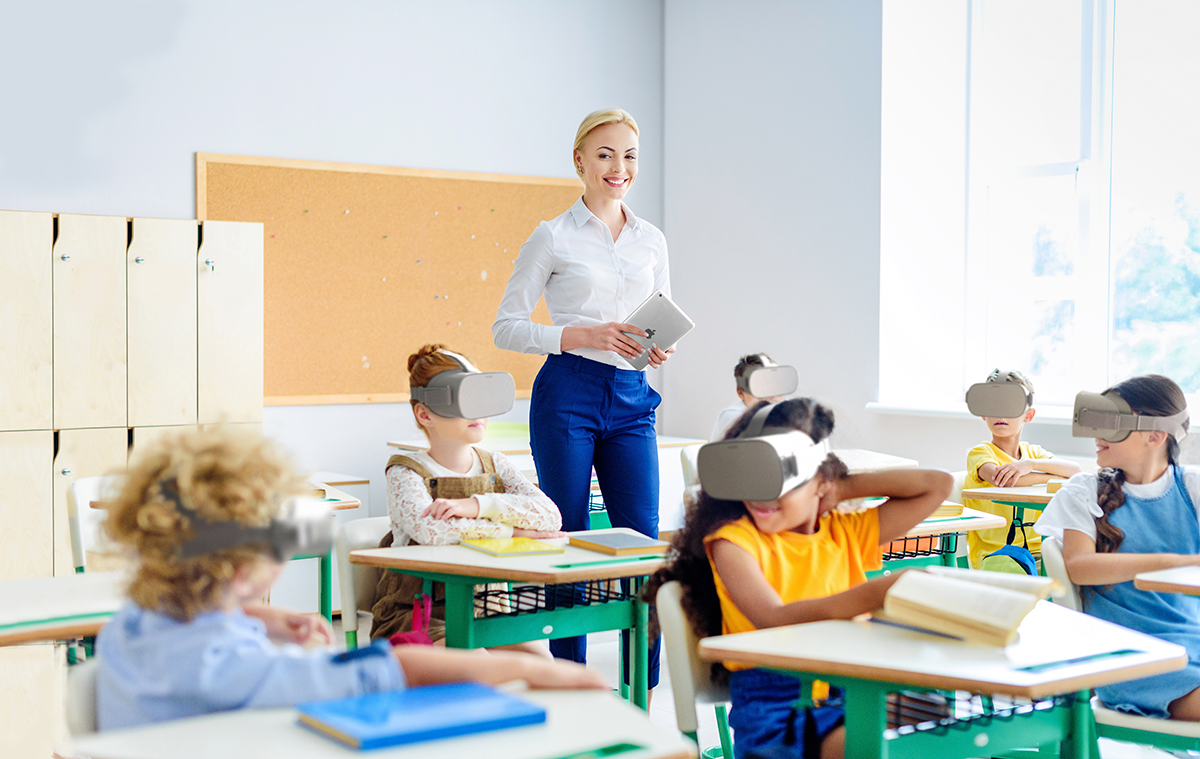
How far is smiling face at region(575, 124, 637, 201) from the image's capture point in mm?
2787

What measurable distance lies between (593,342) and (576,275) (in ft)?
0.91

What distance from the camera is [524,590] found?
2.29m

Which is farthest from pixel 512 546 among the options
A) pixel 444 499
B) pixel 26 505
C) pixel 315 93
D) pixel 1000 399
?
pixel 315 93

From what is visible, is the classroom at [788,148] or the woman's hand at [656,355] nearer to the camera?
the woman's hand at [656,355]

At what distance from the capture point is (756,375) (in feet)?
7.83

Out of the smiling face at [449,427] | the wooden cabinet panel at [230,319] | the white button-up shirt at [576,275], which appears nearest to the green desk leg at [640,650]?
the smiling face at [449,427]

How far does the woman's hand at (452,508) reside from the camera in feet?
8.11

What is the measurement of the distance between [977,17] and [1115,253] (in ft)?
4.07

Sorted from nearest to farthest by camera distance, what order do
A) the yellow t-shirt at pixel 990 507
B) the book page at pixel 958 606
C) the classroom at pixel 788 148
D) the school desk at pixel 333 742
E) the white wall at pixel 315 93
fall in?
the school desk at pixel 333 742 < the book page at pixel 958 606 < the yellow t-shirt at pixel 990 507 < the classroom at pixel 788 148 < the white wall at pixel 315 93

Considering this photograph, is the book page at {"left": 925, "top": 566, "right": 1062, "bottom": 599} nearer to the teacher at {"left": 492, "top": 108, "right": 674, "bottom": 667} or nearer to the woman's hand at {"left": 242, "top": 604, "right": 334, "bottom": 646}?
the woman's hand at {"left": 242, "top": 604, "right": 334, "bottom": 646}

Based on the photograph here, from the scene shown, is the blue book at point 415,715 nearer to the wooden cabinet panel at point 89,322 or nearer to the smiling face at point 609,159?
the smiling face at point 609,159

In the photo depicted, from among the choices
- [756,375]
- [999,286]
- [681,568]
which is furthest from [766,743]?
[999,286]

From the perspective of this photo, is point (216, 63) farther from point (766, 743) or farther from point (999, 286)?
point (766, 743)

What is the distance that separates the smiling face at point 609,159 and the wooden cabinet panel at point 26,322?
2.20 m
